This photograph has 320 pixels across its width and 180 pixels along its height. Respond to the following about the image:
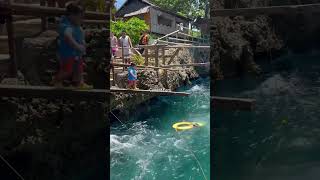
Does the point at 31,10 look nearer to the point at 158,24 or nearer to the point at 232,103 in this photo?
the point at 232,103

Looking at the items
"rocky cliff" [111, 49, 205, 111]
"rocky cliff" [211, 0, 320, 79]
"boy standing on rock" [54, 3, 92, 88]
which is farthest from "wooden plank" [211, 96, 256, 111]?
"rocky cliff" [111, 49, 205, 111]

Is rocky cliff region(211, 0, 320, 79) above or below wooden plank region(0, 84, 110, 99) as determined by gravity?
above

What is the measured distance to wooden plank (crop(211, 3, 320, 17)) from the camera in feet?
8.20

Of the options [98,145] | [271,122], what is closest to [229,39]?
[271,122]

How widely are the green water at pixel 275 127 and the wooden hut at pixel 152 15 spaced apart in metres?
12.0

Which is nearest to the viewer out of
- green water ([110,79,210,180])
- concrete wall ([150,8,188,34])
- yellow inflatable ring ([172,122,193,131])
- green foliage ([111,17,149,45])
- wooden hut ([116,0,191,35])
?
green water ([110,79,210,180])

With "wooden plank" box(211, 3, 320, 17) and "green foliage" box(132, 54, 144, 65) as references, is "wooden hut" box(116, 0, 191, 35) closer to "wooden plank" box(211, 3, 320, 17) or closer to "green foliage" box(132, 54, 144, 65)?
"green foliage" box(132, 54, 144, 65)

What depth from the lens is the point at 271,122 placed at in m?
2.62

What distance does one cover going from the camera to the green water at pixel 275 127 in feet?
8.37

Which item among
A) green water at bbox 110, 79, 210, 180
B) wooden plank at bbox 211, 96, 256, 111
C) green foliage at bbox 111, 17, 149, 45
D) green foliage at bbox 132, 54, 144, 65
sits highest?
green foliage at bbox 111, 17, 149, 45

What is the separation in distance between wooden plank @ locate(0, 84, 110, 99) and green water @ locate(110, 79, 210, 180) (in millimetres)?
4165

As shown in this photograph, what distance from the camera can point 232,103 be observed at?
2.63m

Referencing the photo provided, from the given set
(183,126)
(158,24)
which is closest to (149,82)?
(183,126)

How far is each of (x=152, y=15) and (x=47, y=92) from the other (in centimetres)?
1269
